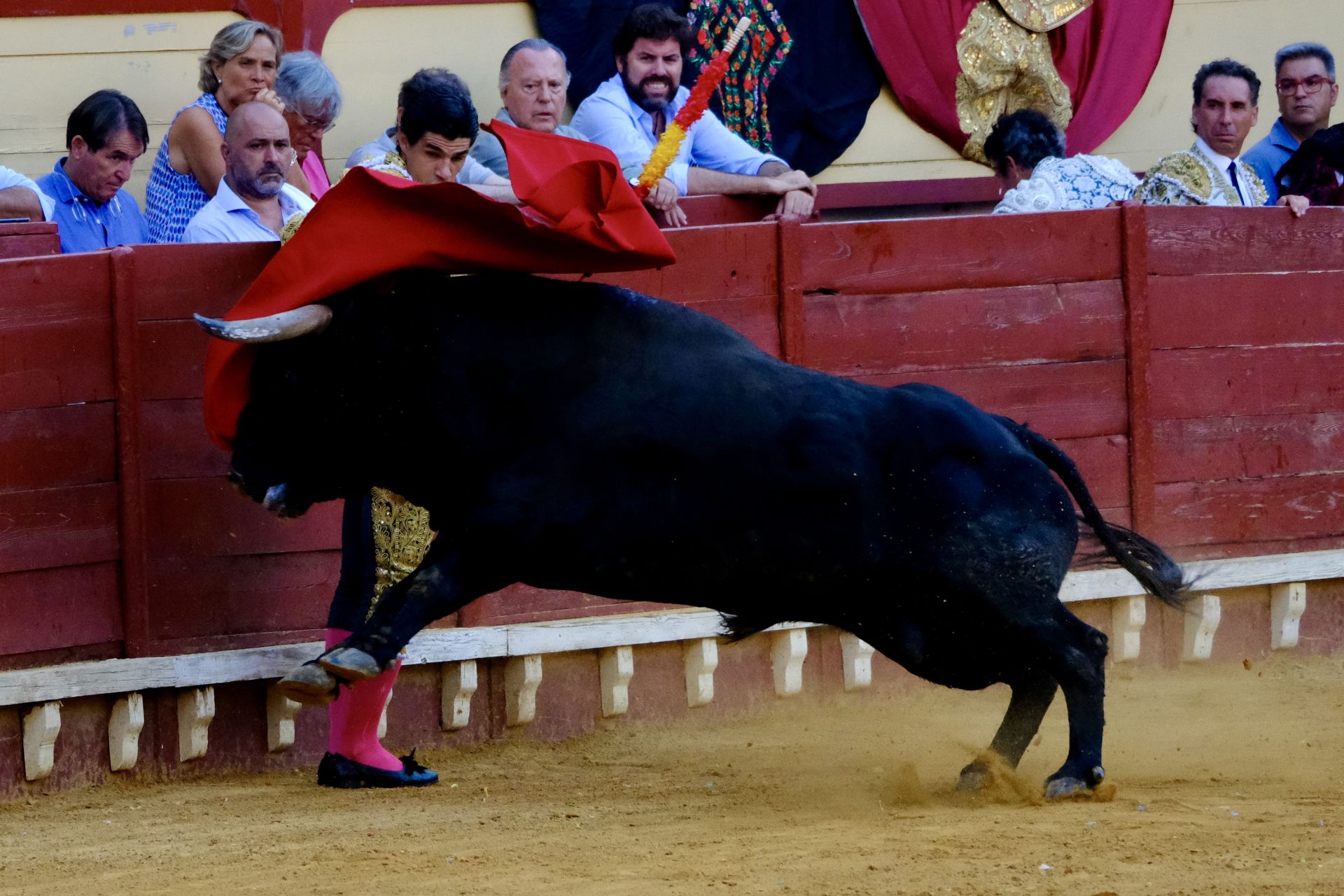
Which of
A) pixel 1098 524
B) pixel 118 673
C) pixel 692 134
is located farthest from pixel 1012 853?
pixel 692 134

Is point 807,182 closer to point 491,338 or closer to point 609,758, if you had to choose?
point 609,758

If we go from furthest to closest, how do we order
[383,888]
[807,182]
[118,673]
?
[807,182], [118,673], [383,888]

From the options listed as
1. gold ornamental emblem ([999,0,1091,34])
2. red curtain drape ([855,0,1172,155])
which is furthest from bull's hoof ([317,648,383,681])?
gold ornamental emblem ([999,0,1091,34])

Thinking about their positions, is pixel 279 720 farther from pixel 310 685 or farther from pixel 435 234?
pixel 435 234

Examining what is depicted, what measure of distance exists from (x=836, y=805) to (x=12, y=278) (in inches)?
93.5

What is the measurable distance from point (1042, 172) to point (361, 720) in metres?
3.01

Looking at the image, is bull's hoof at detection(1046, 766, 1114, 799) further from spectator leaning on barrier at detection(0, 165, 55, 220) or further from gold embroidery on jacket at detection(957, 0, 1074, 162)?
gold embroidery on jacket at detection(957, 0, 1074, 162)

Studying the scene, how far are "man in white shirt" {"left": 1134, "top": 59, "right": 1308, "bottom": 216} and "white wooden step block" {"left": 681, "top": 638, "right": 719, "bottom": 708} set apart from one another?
217 centimetres

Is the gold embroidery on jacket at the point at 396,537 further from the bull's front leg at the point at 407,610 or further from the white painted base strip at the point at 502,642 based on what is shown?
the bull's front leg at the point at 407,610

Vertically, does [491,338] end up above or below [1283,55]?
below

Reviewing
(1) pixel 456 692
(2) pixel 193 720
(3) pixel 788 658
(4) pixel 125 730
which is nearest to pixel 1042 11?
(3) pixel 788 658

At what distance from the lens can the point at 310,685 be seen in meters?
3.58

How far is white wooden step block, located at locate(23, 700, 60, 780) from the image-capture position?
15.3 feet

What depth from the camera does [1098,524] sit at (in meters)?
4.58
